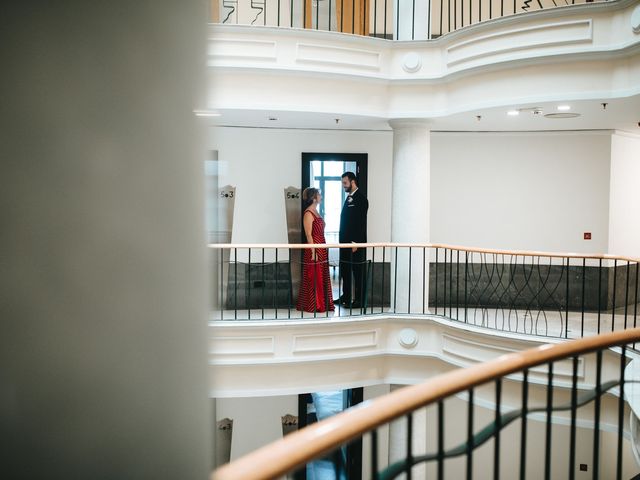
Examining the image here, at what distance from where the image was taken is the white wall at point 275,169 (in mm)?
10766

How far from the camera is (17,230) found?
2.88 ft

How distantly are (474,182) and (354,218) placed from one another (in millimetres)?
2993

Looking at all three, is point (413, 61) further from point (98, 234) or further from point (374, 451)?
point (98, 234)

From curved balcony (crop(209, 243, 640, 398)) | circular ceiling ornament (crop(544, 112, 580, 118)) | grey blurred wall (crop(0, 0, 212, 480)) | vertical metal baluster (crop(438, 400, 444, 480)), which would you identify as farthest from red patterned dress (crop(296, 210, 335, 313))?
grey blurred wall (crop(0, 0, 212, 480))

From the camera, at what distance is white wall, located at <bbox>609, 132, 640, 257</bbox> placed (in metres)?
10.5

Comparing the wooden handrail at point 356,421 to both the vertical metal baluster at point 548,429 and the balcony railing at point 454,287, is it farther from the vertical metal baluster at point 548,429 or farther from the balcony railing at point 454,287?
the balcony railing at point 454,287

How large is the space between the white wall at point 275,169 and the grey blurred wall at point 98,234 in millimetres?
9886

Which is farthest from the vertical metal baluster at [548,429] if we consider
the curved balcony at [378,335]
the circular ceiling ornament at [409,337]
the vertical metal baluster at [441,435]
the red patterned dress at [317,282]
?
the red patterned dress at [317,282]

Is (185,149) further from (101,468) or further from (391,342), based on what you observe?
(391,342)

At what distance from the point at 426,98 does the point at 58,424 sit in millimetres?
8422

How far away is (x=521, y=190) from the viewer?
10.9m

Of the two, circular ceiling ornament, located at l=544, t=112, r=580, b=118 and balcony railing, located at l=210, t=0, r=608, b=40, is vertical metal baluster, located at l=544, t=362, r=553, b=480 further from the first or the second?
balcony railing, located at l=210, t=0, r=608, b=40

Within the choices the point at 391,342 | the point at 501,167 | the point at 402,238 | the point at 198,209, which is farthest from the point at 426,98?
the point at 198,209

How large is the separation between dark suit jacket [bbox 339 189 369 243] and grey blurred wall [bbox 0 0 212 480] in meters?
8.21
